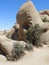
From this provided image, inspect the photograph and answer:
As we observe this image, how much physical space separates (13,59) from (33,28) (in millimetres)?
6367

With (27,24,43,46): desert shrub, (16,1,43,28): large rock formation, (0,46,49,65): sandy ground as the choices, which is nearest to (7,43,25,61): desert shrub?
(0,46,49,65): sandy ground

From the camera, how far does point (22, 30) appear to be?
26.1 m

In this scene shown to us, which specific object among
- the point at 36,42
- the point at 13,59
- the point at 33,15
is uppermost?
the point at 33,15

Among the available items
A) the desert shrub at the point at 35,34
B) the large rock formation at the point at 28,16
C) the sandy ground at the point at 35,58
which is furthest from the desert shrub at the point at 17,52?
the large rock formation at the point at 28,16

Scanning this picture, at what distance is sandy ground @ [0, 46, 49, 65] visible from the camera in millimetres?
16091

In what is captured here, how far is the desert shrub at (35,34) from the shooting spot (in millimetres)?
22059

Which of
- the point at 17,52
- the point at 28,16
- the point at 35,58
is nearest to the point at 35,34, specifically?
the point at 28,16

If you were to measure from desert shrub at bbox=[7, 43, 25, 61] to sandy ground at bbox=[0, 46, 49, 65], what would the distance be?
0.54 metres

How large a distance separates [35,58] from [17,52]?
89.8 inches

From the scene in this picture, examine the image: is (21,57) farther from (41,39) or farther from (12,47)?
(41,39)

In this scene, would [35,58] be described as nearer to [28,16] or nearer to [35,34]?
[35,34]

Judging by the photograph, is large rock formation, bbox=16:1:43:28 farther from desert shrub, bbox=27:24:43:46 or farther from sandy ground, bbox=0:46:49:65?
sandy ground, bbox=0:46:49:65

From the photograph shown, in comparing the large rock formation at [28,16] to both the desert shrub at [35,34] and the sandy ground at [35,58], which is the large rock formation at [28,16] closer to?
the desert shrub at [35,34]

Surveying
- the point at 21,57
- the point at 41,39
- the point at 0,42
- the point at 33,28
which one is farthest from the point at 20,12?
the point at 21,57
